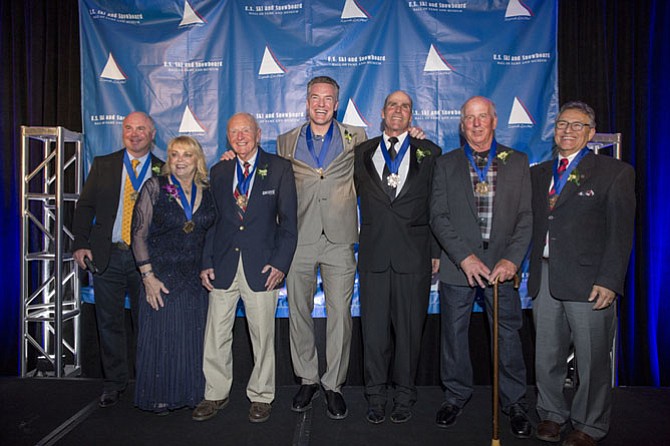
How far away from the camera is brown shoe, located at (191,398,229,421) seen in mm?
2850

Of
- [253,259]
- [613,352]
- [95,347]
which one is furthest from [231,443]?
[613,352]

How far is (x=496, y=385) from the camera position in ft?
8.08

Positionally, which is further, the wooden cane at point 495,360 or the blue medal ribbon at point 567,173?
the blue medal ribbon at point 567,173

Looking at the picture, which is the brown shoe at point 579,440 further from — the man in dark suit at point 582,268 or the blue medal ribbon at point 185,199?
the blue medal ribbon at point 185,199

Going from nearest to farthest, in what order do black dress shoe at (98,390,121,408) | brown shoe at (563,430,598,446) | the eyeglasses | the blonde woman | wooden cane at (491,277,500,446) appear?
wooden cane at (491,277,500,446) < brown shoe at (563,430,598,446) < the eyeglasses < the blonde woman < black dress shoe at (98,390,121,408)

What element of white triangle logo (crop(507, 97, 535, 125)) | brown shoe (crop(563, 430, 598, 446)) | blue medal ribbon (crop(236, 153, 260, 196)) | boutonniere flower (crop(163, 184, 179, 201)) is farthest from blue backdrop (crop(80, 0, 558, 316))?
brown shoe (crop(563, 430, 598, 446))

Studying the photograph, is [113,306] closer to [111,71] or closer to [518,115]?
[111,71]

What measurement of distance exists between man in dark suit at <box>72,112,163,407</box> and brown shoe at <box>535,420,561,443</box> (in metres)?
2.59

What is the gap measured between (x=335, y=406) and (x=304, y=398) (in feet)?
0.74

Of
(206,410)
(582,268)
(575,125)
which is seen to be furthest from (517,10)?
(206,410)

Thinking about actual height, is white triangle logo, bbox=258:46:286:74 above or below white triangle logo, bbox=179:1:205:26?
below

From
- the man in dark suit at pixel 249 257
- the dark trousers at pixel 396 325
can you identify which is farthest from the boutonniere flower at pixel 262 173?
the dark trousers at pixel 396 325

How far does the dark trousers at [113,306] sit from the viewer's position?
3.19 meters

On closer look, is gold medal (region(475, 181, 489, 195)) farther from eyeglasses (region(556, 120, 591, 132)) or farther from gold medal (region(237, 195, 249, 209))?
gold medal (region(237, 195, 249, 209))
